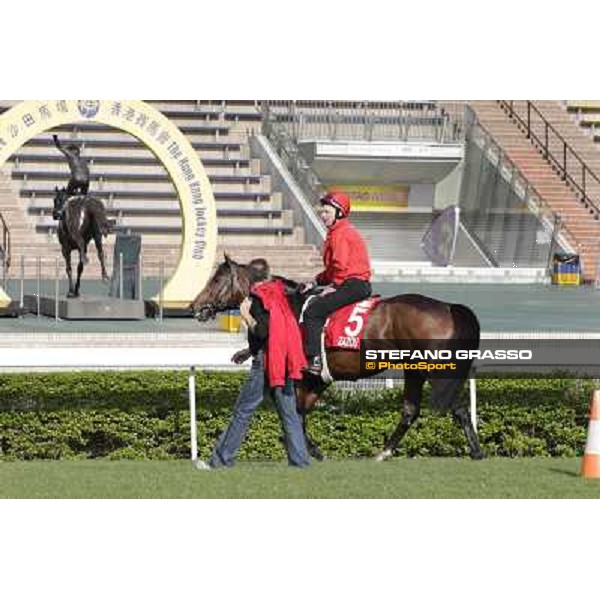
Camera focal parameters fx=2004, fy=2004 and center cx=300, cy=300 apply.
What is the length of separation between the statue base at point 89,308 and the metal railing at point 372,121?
226 cm

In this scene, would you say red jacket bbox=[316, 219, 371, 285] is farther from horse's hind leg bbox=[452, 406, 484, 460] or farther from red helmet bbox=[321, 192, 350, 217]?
horse's hind leg bbox=[452, 406, 484, 460]

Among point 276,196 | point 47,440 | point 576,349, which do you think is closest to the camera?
point 47,440

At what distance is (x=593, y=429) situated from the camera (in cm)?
1267

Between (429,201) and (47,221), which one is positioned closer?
(429,201)

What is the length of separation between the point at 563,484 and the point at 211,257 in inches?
306

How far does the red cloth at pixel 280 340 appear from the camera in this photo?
1277 centimetres

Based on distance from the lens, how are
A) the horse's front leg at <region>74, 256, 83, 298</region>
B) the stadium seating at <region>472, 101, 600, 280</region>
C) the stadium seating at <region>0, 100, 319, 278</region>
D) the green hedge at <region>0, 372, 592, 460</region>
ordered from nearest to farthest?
1. the green hedge at <region>0, 372, 592, 460</region>
2. the stadium seating at <region>472, 101, 600, 280</region>
3. the stadium seating at <region>0, 100, 319, 278</region>
4. the horse's front leg at <region>74, 256, 83, 298</region>

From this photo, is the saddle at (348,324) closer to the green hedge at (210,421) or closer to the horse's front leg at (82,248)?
the green hedge at (210,421)

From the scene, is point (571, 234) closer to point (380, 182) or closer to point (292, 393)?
point (380, 182)

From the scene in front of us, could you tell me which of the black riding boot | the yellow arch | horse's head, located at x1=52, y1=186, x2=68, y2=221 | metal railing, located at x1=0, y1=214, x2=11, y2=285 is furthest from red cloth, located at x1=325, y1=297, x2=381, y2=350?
metal railing, located at x1=0, y1=214, x2=11, y2=285

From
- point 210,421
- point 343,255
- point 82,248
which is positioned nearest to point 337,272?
point 343,255

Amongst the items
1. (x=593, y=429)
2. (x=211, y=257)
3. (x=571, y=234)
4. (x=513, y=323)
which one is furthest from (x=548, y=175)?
(x=593, y=429)

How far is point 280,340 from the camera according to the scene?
12.8 m

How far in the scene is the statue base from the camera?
61.0 ft
